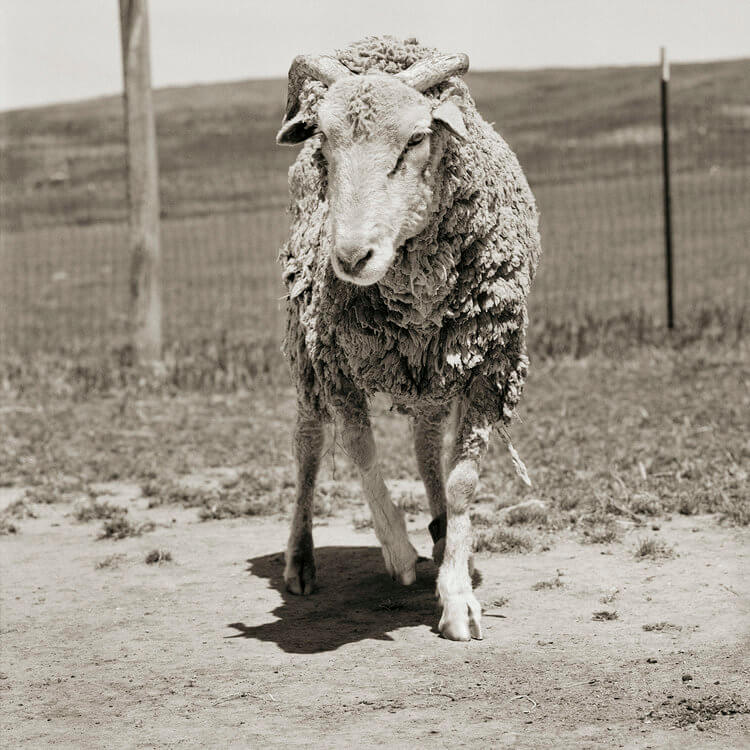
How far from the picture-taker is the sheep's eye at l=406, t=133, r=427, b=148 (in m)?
4.59

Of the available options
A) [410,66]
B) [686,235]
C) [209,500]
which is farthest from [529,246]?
[686,235]

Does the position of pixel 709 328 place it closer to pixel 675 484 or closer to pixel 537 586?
pixel 675 484

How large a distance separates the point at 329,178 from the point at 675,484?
125 inches

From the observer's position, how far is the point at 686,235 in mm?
20188

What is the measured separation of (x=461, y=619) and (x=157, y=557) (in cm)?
194

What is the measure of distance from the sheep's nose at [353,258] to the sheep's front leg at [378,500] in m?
1.06

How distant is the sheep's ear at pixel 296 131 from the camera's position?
4867 mm

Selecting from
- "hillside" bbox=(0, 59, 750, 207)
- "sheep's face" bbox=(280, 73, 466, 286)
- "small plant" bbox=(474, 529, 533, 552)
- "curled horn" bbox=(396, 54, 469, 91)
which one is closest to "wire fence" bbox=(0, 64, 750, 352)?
"hillside" bbox=(0, 59, 750, 207)

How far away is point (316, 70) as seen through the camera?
4.90m

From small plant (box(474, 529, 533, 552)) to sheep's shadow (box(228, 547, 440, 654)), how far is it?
0.30 metres

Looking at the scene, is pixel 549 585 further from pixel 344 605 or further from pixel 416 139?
pixel 416 139

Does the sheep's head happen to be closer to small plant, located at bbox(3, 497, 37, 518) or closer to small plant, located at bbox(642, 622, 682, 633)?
small plant, located at bbox(642, 622, 682, 633)

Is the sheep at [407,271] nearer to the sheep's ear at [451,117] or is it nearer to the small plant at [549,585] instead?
the sheep's ear at [451,117]

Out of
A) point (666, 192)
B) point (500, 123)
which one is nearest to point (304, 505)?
point (666, 192)
